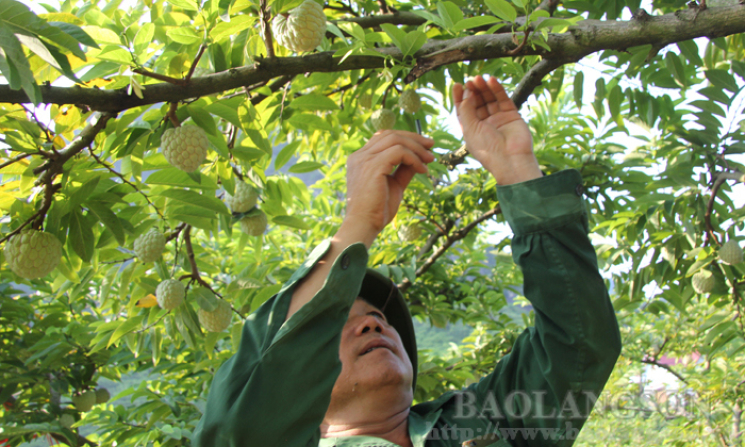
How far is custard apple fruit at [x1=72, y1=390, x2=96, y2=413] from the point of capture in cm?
373

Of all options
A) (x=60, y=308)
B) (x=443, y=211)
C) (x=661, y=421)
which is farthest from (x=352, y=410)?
(x=661, y=421)

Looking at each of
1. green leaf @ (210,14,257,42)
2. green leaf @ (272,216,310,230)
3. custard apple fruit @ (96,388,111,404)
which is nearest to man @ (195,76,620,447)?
green leaf @ (210,14,257,42)

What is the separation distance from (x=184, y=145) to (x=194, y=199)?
1.03 feet

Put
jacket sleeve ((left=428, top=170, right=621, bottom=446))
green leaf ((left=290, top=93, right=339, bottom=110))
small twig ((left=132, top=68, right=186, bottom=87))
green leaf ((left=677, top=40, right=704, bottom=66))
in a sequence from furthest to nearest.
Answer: green leaf ((left=677, top=40, right=704, bottom=66)), green leaf ((left=290, top=93, right=339, bottom=110)), jacket sleeve ((left=428, top=170, right=621, bottom=446)), small twig ((left=132, top=68, right=186, bottom=87))

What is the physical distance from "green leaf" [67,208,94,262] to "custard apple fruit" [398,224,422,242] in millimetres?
2276

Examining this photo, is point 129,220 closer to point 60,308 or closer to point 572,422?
point 572,422

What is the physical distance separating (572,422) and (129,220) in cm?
161

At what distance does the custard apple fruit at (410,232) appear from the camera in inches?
144

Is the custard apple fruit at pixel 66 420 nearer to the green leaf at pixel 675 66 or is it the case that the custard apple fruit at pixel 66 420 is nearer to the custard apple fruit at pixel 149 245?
the custard apple fruit at pixel 149 245

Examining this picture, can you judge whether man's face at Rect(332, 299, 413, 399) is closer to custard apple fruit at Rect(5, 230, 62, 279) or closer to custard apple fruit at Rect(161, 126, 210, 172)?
custard apple fruit at Rect(161, 126, 210, 172)

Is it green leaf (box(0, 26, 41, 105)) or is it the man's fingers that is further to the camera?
the man's fingers

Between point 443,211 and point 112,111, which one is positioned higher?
point 443,211

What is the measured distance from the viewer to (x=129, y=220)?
194cm

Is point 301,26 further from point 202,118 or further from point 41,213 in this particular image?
point 41,213
